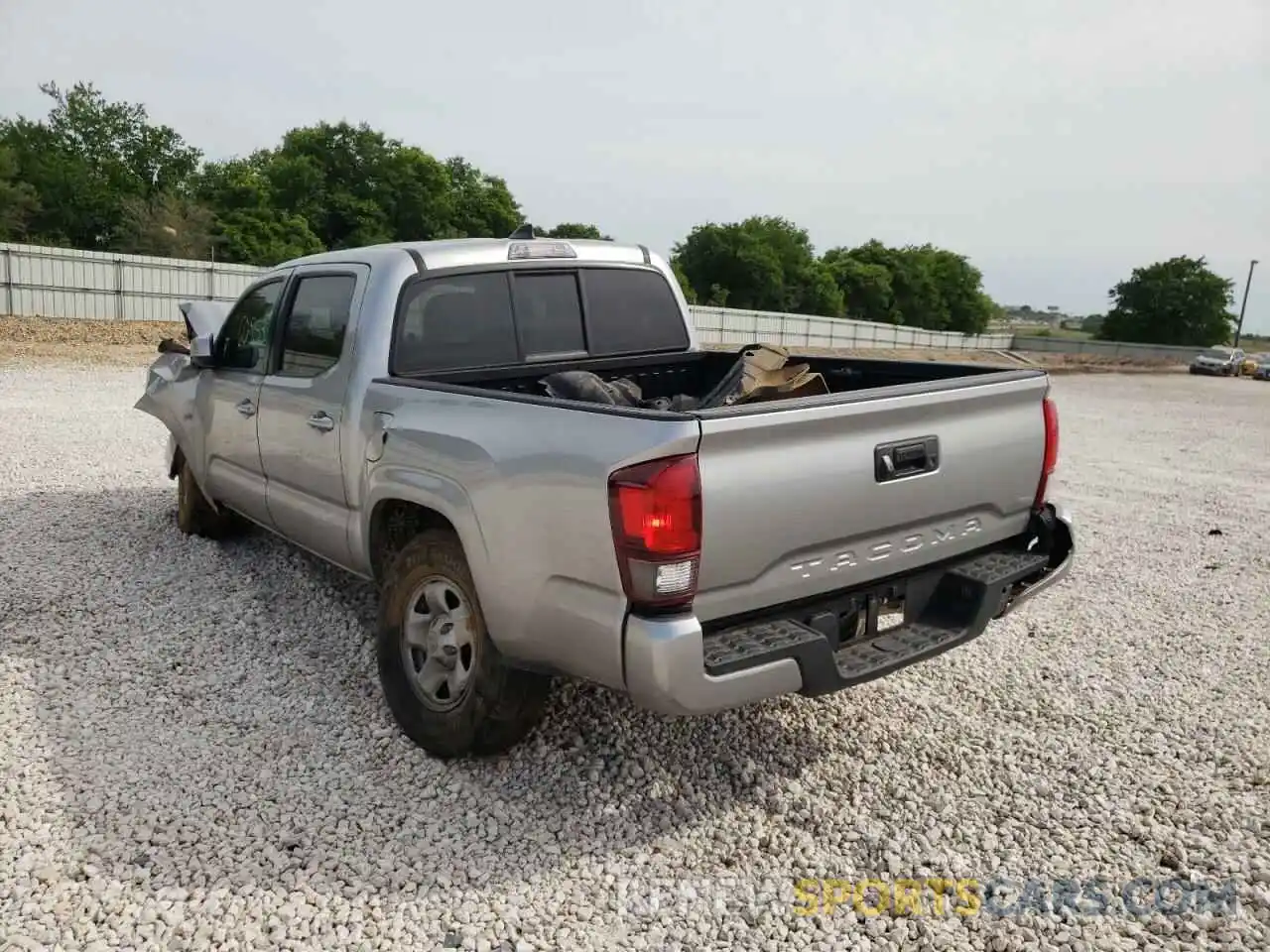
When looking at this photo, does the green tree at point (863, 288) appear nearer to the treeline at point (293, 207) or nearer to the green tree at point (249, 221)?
the treeline at point (293, 207)

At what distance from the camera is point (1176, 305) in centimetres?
7738

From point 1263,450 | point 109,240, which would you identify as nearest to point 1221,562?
point 1263,450

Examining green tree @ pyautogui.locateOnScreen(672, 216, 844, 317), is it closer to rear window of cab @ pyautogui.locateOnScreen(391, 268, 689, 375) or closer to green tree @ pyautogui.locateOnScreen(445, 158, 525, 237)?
green tree @ pyautogui.locateOnScreen(445, 158, 525, 237)

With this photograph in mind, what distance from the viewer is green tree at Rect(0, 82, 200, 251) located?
143ft

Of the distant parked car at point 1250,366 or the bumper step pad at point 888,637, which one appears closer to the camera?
the bumper step pad at point 888,637

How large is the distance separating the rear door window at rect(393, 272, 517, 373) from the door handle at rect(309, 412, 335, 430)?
396mm

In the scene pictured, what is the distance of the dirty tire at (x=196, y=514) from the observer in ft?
19.6

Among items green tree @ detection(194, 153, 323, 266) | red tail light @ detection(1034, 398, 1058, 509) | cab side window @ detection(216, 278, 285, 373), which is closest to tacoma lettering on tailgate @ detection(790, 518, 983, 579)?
red tail light @ detection(1034, 398, 1058, 509)

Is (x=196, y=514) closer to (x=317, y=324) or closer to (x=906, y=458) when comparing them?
(x=317, y=324)

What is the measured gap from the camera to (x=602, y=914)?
278cm

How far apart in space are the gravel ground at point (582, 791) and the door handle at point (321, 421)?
3.60 ft

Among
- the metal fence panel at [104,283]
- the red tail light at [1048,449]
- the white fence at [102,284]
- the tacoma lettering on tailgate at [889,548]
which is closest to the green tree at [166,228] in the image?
the metal fence panel at [104,283]

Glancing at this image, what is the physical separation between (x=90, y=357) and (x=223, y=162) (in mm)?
40223

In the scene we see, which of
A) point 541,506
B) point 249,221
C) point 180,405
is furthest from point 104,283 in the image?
point 541,506
